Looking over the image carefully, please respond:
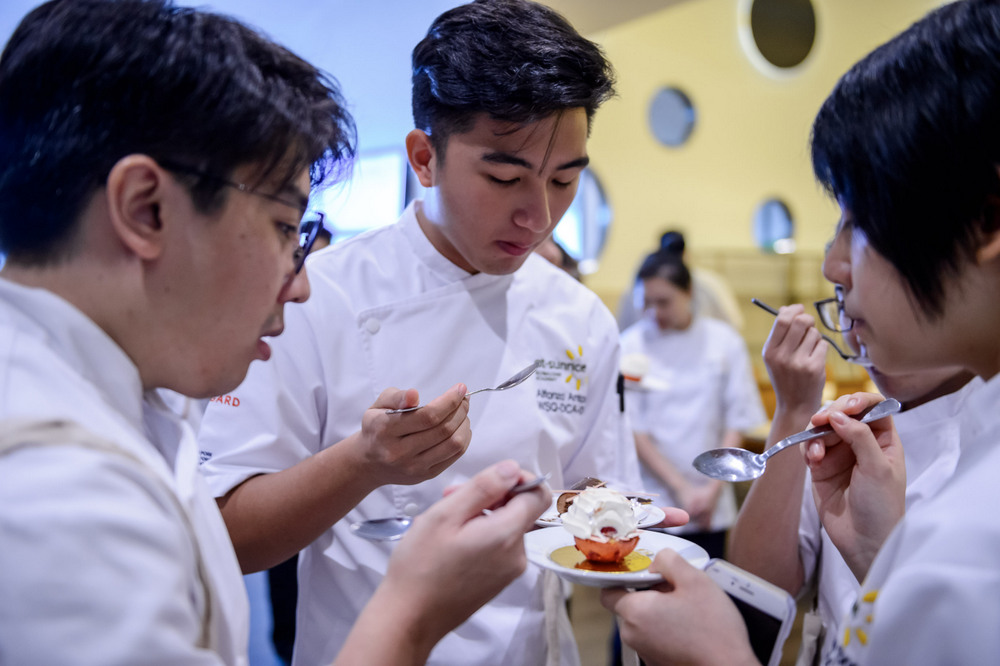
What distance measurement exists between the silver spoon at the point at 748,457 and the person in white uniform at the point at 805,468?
14 cm

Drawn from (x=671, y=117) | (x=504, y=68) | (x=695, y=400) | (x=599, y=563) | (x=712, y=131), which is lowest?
(x=695, y=400)

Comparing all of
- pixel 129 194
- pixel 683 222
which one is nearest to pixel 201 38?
pixel 129 194

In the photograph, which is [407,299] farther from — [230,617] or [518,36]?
[230,617]

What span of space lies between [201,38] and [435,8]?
3.53 meters

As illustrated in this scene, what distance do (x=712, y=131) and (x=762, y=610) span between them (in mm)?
8359

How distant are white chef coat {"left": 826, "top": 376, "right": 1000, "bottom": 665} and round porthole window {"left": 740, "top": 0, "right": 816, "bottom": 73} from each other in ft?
29.2

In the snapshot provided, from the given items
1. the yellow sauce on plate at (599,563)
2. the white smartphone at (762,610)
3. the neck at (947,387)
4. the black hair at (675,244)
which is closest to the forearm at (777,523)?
the neck at (947,387)

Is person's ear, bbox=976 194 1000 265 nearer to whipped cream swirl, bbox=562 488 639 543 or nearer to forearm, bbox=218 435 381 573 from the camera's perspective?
whipped cream swirl, bbox=562 488 639 543

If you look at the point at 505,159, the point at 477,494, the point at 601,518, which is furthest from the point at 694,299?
the point at 477,494

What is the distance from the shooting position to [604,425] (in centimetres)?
168

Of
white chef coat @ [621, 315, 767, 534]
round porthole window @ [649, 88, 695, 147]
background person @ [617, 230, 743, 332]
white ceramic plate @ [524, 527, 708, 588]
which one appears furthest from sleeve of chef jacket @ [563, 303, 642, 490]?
round porthole window @ [649, 88, 695, 147]

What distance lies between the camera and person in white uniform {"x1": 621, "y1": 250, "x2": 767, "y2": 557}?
11.7 ft

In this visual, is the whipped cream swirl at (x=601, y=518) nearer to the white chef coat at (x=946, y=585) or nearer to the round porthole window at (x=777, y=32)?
the white chef coat at (x=946, y=585)

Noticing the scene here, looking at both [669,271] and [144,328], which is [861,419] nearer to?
[144,328]
